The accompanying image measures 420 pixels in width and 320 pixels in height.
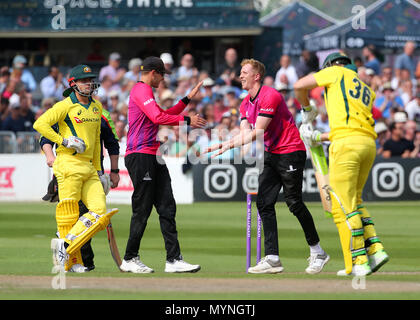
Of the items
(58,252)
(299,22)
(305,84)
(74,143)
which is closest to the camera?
(305,84)

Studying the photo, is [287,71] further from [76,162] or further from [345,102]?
[345,102]

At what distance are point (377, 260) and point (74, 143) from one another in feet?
11.2

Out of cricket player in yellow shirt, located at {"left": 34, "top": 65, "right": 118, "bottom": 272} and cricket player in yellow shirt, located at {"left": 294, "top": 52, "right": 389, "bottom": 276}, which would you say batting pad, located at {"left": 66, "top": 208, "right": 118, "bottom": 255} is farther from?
cricket player in yellow shirt, located at {"left": 294, "top": 52, "right": 389, "bottom": 276}

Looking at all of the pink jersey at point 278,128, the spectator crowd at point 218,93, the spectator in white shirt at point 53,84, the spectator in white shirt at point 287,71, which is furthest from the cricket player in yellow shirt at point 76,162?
the spectator in white shirt at point 53,84

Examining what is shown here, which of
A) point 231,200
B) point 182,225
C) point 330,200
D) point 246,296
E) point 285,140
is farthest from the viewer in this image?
point 231,200

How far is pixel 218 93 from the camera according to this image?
992 inches

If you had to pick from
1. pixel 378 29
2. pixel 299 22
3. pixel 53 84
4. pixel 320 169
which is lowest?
pixel 320 169

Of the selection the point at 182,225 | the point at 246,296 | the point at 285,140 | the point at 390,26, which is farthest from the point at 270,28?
the point at 246,296

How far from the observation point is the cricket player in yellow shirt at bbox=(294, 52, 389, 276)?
31.4ft

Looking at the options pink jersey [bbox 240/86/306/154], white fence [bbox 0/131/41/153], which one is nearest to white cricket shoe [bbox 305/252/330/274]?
pink jersey [bbox 240/86/306/154]

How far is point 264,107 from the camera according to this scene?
10.5 metres

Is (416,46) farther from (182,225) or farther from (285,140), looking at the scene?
(285,140)

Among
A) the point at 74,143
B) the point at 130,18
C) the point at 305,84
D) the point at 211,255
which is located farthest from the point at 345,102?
the point at 130,18

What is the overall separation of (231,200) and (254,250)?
841 cm
